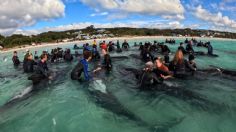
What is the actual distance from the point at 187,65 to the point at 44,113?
8.06m

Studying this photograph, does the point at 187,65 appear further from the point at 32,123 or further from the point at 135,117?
the point at 32,123

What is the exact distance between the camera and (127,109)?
31.8 feet

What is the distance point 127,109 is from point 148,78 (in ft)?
7.26

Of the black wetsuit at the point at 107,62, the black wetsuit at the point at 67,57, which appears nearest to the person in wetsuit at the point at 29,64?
the black wetsuit at the point at 67,57

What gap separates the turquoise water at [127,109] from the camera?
27.1ft

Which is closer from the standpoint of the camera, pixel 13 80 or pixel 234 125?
pixel 234 125

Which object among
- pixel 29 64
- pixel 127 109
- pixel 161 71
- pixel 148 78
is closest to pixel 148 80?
pixel 148 78

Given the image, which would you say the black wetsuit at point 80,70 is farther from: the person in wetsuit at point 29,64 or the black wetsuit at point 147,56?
the black wetsuit at point 147,56

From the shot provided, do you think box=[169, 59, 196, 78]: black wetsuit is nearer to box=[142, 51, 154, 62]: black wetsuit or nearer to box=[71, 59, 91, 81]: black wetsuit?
box=[71, 59, 91, 81]: black wetsuit

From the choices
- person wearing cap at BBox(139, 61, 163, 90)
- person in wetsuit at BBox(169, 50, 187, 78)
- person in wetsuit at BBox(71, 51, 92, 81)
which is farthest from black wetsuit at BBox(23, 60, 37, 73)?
person in wetsuit at BBox(169, 50, 187, 78)

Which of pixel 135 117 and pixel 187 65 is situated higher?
pixel 187 65

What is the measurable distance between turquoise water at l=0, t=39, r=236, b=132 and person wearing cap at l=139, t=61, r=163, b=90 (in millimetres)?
447

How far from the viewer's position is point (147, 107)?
10.0 metres

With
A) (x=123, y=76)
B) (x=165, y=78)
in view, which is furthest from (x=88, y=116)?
(x=123, y=76)
